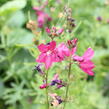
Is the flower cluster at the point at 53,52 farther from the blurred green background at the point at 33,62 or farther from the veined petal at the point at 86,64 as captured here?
the blurred green background at the point at 33,62

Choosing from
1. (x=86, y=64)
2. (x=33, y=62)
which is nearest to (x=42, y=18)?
(x=33, y=62)

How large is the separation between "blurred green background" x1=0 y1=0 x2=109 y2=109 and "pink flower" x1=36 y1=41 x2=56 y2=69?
1.75 ft

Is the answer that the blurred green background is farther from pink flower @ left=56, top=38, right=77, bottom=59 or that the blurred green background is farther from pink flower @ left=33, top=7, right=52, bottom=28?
pink flower @ left=56, top=38, right=77, bottom=59

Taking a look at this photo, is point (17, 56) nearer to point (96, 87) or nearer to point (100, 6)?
point (96, 87)

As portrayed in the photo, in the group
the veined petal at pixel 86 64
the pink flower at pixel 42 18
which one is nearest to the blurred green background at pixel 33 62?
the pink flower at pixel 42 18

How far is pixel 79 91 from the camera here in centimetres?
196

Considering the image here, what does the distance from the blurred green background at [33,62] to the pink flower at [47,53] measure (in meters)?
0.53

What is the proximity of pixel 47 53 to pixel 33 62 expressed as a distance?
1521mm

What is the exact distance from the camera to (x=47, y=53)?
4.02 ft

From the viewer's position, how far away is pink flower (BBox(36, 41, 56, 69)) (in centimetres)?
122

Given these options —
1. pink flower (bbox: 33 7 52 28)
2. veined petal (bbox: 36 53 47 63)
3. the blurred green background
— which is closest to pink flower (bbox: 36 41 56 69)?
veined petal (bbox: 36 53 47 63)

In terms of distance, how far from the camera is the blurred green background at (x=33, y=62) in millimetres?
2143

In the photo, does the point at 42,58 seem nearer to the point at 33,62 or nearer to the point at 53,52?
the point at 53,52

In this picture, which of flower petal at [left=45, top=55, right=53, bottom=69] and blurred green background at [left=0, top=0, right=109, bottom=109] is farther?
blurred green background at [left=0, top=0, right=109, bottom=109]
